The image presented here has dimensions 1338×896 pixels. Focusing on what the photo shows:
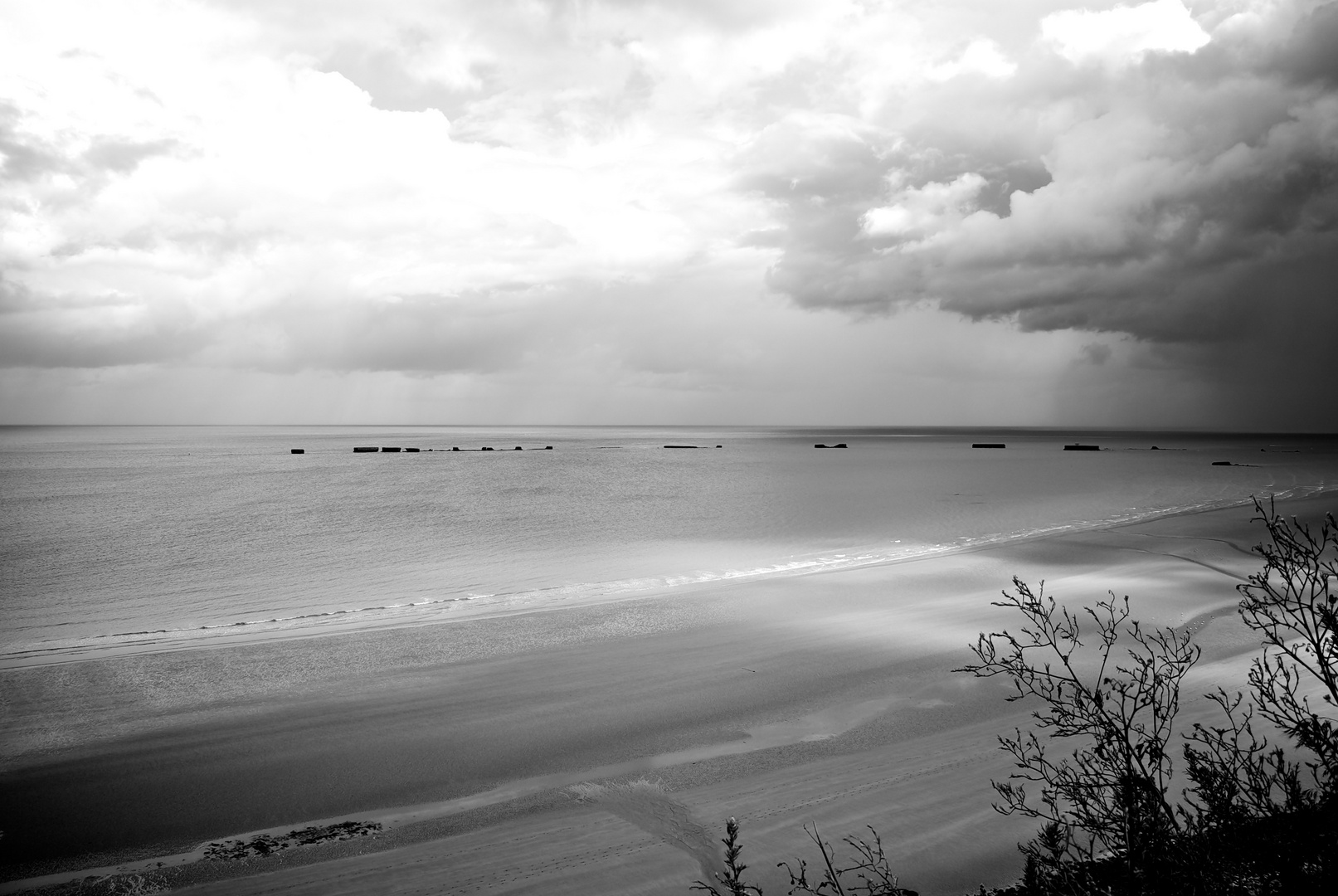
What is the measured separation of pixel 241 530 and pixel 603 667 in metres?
24.5

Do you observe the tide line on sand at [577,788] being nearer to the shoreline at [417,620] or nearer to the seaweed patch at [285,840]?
the seaweed patch at [285,840]

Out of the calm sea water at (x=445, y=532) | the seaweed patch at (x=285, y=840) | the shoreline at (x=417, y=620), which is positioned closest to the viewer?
the seaweed patch at (x=285, y=840)

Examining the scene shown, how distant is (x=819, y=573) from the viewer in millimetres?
19188

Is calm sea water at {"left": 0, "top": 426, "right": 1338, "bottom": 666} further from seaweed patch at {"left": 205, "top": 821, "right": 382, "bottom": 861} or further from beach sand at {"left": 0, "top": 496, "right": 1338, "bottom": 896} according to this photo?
seaweed patch at {"left": 205, "top": 821, "right": 382, "bottom": 861}

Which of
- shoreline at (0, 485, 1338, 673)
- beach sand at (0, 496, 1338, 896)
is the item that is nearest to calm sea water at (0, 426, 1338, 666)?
shoreline at (0, 485, 1338, 673)

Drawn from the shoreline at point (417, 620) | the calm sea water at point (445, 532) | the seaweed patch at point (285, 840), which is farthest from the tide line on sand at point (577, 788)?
the calm sea water at point (445, 532)

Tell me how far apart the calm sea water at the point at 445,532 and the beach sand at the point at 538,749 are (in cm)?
380

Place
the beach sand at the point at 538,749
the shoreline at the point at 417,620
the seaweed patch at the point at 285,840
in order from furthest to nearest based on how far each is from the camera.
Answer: the shoreline at the point at 417,620 → the seaweed patch at the point at 285,840 → the beach sand at the point at 538,749

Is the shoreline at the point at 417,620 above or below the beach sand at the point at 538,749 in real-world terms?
below

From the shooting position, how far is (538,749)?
316 inches

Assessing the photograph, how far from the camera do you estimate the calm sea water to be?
16.3 metres

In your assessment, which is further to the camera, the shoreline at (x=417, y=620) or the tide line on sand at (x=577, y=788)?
the shoreline at (x=417, y=620)

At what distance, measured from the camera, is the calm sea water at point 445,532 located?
53.4 feet

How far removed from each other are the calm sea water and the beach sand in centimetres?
380
